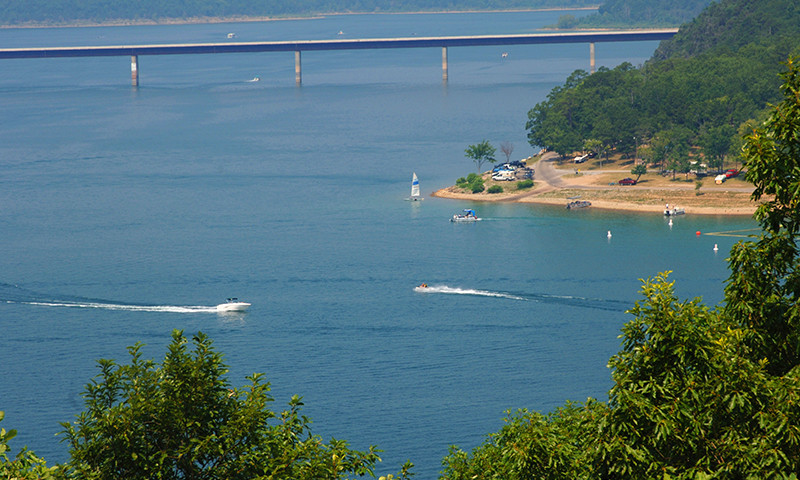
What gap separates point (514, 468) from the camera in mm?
20469

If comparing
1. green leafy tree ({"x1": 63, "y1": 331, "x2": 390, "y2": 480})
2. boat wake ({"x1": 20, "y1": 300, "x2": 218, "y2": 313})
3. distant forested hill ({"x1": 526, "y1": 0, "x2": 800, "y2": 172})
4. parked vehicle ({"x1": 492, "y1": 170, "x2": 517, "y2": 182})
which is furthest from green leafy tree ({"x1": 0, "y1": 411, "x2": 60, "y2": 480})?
parked vehicle ({"x1": 492, "y1": 170, "x2": 517, "y2": 182})

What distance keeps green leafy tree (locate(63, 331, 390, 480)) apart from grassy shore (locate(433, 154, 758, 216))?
316 ft

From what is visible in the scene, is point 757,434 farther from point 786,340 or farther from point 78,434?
point 78,434

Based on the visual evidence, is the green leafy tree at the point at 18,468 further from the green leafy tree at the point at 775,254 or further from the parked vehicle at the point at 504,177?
the parked vehicle at the point at 504,177

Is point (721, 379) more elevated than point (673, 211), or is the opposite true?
point (721, 379)

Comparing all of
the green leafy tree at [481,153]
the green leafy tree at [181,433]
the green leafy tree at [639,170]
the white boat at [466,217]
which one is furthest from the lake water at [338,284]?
the green leafy tree at [181,433]

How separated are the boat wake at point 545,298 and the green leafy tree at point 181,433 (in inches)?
2385

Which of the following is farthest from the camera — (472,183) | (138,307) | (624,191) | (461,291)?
(472,183)

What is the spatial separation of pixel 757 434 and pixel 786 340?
93.1 inches

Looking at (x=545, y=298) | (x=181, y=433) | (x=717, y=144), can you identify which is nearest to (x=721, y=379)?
(x=181, y=433)

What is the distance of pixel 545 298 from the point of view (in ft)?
269

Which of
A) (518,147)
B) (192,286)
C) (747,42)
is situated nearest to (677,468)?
(192,286)

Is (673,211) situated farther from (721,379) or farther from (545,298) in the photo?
(721,379)

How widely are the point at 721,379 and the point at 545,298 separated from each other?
64822mm
